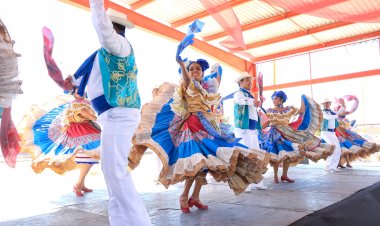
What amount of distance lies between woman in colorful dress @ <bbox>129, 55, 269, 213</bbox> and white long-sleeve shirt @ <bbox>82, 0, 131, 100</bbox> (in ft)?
2.90

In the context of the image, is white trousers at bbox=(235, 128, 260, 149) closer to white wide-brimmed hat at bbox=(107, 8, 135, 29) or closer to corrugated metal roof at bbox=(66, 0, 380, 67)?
white wide-brimmed hat at bbox=(107, 8, 135, 29)

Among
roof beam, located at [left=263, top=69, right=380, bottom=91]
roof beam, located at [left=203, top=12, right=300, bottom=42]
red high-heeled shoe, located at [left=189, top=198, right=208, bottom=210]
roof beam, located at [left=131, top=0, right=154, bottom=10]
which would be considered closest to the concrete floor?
red high-heeled shoe, located at [left=189, top=198, right=208, bottom=210]

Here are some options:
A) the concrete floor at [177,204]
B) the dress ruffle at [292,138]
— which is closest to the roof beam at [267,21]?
the dress ruffle at [292,138]

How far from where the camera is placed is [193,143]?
2.92 meters

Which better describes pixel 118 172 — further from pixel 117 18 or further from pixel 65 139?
pixel 65 139

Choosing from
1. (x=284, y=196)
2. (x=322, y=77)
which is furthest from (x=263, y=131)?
(x=322, y=77)

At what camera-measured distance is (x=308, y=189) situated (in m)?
4.12

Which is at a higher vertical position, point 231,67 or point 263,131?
point 231,67

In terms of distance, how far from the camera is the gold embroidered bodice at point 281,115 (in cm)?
489

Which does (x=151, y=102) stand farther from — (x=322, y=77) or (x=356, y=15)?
(x=322, y=77)

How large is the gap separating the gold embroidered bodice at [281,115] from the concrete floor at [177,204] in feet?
2.75

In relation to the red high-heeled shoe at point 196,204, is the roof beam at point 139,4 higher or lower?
higher

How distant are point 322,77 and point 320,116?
21.7 feet

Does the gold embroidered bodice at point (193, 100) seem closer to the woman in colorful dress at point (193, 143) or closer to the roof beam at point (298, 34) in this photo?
the woman in colorful dress at point (193, 143)
